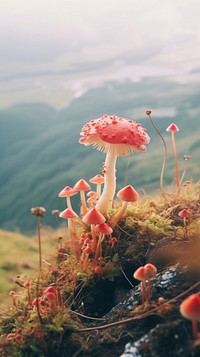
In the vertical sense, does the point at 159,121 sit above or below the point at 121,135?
above

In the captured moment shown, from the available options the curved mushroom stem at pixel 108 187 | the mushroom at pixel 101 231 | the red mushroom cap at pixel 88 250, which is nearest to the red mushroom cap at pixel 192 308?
the mushroom at pixel 101 231

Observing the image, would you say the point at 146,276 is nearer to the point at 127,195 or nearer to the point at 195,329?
the point at 195,329

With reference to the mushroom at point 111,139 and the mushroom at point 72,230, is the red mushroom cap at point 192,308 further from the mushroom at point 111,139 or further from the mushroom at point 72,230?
the mushroom at point 72,230

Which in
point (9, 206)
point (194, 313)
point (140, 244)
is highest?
point (9, 206)

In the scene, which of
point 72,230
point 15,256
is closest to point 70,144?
point 15,256

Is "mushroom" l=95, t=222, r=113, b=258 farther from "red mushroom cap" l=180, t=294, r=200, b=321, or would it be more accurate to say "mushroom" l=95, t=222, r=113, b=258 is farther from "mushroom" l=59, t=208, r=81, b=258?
"red mushroom cap" l=180, t=294, r=200, b=321

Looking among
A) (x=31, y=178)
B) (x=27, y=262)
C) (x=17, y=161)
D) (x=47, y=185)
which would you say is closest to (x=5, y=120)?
(x=17, y=161)

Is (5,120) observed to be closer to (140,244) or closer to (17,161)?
(17,161)
